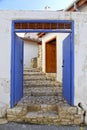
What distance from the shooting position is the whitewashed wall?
7309mm

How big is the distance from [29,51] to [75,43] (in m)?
15.2

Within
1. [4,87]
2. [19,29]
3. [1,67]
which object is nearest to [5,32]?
[19,29]

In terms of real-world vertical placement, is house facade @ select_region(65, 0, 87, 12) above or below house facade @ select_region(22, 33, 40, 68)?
above

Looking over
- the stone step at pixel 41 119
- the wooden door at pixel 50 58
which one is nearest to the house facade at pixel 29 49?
the wooden door at pixel 50 58

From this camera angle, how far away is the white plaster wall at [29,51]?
2212 cm

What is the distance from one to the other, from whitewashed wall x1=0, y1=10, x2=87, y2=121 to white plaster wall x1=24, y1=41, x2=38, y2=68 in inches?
577

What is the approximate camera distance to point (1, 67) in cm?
734

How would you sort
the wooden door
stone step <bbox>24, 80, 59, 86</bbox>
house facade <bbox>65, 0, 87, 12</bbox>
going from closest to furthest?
house facade <bbox>65, 0, 87, 12</bbox> → stone step <bbox>24, 80, 59, 86</bbox> → the wooden door

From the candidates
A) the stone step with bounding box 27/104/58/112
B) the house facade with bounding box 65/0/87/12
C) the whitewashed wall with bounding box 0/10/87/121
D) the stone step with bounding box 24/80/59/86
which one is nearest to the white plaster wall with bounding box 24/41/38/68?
the stone step with bounding box 24/80/59/86

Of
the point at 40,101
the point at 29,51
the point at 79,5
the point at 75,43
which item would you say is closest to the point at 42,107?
the point at 40,101

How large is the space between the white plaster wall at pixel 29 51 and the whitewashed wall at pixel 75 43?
14657 millimetres

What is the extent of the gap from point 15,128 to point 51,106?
64.4 inches

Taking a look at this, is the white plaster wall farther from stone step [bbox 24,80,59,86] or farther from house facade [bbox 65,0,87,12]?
house facade [bbox 65,0,87,12]

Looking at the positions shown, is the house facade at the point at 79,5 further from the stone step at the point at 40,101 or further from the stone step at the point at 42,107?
the stone step at the point at 42,107
